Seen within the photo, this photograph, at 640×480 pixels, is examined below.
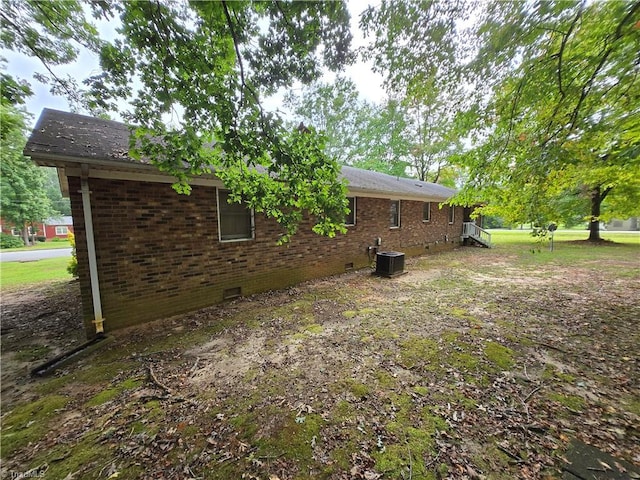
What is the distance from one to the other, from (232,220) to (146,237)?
1.82 m

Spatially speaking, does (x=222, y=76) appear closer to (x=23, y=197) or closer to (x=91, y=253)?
(x=91, y=253)

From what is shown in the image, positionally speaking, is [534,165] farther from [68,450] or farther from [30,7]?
[30,7]

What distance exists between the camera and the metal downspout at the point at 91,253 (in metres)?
3.81

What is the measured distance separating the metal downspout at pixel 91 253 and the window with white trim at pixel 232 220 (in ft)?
7.10

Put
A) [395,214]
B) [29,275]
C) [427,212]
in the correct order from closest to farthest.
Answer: [29,275]
[395,214]
[427,212]

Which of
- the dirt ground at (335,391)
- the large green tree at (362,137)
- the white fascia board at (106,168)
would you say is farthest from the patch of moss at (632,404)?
the large green tree at (362,137)

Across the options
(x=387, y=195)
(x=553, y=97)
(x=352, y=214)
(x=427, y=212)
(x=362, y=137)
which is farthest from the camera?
(x=362, y=137)

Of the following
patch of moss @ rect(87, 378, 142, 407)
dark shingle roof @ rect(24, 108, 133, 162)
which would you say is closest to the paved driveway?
dark shingle roof @ rect(24, 108, 133, 162)

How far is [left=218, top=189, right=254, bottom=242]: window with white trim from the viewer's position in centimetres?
567

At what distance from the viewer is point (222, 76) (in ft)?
10.3

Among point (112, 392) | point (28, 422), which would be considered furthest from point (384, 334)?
point (28, 422)

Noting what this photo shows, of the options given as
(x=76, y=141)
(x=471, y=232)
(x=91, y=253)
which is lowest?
(x=471, y=232)

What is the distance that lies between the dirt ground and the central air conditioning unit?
8.77ft

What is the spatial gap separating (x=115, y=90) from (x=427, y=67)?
5005 millimetres
